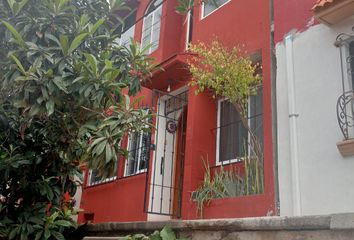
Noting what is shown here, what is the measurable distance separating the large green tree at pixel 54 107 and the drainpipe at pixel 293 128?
1986 mm

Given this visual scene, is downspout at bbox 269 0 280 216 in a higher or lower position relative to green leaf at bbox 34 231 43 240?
higher

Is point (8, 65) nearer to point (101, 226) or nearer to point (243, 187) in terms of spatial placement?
point (101, 226)

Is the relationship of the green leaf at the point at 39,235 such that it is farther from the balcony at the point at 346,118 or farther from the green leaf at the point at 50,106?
the balcony at the point at 346,118

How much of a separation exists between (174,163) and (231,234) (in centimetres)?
621

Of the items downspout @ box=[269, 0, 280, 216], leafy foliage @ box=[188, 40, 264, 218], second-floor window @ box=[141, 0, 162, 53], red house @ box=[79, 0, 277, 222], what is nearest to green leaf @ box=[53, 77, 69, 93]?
red house @ box=[79, 0, 277, 222]

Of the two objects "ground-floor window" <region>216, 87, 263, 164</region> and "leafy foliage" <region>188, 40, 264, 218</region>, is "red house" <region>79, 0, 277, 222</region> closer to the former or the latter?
"ground-floor window" <region>216, 87, 263, 164</region>

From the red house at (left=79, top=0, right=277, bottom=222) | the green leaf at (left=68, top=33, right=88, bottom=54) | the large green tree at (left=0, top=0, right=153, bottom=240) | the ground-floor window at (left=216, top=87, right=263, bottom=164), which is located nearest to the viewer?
the large green tree at (left=0, top=0, right=153, bottom=240)

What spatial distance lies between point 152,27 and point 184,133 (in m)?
3.40

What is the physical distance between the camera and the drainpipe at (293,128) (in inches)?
210

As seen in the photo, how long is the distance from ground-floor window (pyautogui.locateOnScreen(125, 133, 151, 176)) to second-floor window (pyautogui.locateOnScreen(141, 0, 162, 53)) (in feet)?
7.88

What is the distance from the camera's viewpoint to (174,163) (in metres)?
9.87

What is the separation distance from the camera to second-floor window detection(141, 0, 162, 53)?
11141 millimetres

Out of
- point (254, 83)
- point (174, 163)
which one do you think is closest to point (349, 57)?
point (254, 83)

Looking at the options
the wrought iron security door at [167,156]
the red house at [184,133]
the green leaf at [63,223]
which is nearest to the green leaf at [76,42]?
the green leaf at [63,223]
